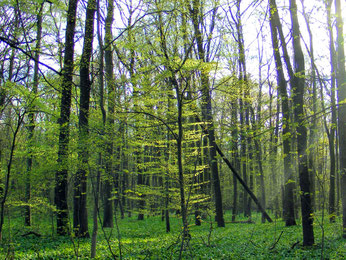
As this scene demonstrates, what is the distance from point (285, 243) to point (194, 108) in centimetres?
459

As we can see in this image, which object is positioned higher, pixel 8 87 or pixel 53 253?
pixel 8 87

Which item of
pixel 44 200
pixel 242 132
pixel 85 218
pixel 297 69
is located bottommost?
pixel 85 218

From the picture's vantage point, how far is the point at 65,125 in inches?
337

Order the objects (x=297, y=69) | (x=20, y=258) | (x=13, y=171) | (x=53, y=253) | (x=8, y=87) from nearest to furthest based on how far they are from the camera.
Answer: (x=20, y=258)
(x=53, y=253)
(x=297, y=69)
(x=8, y=87)
(x=13, y=171)

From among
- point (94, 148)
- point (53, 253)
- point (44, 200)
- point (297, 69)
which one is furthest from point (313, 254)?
point (44, 200)

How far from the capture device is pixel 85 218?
9047 mm

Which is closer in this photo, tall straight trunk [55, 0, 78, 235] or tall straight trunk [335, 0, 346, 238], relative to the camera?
tall straight trunk [335, 0, 346, 238]

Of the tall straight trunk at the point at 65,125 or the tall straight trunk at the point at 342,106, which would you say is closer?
the tall straight trunk at the point at 342,106

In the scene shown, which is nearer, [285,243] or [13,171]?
[285,243]

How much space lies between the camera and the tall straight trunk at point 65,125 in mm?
8266

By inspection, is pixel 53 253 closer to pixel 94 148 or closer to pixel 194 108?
pixel 94 148

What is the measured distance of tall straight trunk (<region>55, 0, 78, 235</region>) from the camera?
27.1ft

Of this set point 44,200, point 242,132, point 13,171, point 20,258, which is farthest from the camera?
point 13,171

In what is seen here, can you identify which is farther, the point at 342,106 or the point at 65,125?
the point at 65,125
